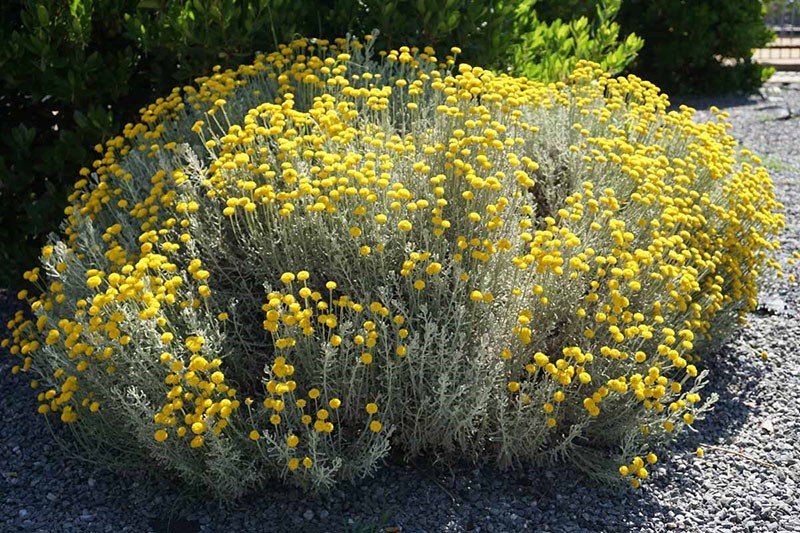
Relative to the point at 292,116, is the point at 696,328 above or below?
below

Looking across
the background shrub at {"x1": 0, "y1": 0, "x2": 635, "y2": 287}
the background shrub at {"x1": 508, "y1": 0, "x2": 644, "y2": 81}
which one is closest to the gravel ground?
the background shrub at {"x1": 0, "y1": 0, "x2": 635, "y2": 287}

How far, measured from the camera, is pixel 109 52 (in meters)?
4.55

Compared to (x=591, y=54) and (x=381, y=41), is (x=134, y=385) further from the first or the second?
(x=591, y=54)

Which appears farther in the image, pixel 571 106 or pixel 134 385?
pixel 571 106

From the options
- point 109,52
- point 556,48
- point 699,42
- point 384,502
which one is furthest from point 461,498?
point 699,42

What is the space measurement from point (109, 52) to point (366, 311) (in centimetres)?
234

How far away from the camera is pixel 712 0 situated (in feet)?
31.4

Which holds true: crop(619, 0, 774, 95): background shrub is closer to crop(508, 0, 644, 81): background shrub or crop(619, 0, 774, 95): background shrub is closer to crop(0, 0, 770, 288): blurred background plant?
crop(508, 0, 644, 81): background shrub

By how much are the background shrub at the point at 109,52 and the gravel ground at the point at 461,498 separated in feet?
4.39

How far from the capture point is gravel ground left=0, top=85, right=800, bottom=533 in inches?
124

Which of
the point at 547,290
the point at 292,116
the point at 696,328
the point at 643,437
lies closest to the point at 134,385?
the point at 292,116

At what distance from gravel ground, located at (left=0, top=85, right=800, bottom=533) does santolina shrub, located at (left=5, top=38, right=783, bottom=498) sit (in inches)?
4.0

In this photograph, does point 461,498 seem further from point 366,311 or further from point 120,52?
point 120,52

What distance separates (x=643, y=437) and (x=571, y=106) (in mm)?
1878
